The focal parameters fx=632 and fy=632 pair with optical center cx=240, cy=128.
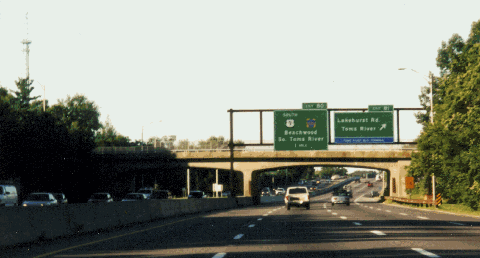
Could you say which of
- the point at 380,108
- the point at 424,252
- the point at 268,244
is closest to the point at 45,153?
the point at 380,108

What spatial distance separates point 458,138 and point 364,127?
38.7ft

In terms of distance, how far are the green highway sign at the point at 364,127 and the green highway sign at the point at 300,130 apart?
A: 1423 mm

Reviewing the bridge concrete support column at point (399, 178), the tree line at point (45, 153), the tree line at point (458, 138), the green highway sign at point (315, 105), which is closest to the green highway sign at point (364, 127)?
the green highway sign at point (315, 105)

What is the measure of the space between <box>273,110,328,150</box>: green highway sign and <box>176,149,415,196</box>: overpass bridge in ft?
46.8

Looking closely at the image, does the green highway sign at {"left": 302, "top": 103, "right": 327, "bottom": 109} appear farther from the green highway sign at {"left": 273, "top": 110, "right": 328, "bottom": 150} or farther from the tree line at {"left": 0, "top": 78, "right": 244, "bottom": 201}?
the tree line at {"left": 0, "top": 78, "right": 244, "bottom": 201}

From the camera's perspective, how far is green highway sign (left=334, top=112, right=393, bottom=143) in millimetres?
50156

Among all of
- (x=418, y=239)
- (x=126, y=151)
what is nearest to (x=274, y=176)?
(x=126, y=151)

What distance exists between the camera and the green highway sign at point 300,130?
51250 mm

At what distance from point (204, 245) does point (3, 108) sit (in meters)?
40.1

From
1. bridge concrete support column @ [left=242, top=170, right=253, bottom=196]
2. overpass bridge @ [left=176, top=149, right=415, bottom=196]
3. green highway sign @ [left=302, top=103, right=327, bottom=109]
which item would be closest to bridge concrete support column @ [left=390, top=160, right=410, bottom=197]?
overpass bridge @ [left=176, top=149, right=415, bottom=196]

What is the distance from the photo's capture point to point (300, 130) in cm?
5172

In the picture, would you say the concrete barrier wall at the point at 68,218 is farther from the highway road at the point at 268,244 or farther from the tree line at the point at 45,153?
the tree line at the point at 45,153

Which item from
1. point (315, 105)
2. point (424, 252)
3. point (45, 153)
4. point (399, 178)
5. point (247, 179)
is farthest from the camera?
point (247, 179)

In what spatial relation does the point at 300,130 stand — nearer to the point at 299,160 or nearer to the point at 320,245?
the point at 299,160
